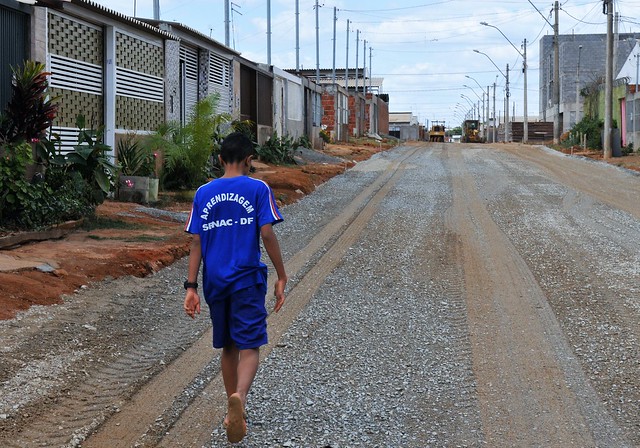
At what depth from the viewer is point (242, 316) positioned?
530 centimetres

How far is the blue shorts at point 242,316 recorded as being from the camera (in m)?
5.29

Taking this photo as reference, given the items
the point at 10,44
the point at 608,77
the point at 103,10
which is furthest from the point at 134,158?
the point at 608,77

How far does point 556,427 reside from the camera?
5.64 meters

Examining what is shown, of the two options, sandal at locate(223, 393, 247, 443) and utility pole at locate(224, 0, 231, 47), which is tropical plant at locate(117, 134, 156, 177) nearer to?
sandal at locate(223, 393, 247, 443)

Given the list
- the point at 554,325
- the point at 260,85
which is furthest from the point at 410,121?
the point at 554,325

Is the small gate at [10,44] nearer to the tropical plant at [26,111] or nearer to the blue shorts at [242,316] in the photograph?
the tropical plant at [26,111]

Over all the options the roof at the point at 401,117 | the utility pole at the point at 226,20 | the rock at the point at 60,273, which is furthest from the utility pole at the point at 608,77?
the roof at the point at 401,117

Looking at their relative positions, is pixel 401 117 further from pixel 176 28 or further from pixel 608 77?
pixel 176 28

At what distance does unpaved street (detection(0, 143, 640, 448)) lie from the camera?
221 inches

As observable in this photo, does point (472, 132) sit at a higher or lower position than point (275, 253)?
higher

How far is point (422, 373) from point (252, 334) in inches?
79.2

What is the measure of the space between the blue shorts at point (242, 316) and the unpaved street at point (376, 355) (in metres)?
0.64

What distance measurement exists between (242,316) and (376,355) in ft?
7.76

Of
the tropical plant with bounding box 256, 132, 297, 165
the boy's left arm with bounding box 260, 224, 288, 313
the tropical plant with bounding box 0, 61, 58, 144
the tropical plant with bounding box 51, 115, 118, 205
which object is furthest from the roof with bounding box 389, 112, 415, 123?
the boy's left arm with bounding box 260, 224, 288, 313
